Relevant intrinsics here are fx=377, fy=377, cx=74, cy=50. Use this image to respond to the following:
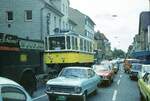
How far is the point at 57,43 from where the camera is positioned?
26531mm

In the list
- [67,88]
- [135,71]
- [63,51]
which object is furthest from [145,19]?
[67,88]

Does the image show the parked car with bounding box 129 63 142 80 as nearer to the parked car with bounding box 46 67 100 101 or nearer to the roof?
the parked car with bounding box 46 67 100 101

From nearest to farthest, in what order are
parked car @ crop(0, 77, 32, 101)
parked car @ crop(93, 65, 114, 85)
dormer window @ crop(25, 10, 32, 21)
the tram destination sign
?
parked car @ crop(0, 77, 32, 101) < the tram destination sign < parked car @ crop(93, 65, 114, 85) < dormer window @ crop(25, 10, 32, 21)

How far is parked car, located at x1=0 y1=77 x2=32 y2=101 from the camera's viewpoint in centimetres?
577

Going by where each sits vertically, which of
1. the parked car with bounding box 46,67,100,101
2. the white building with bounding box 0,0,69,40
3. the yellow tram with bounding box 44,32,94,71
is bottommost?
the parked car with bounding box 46,67,100,101

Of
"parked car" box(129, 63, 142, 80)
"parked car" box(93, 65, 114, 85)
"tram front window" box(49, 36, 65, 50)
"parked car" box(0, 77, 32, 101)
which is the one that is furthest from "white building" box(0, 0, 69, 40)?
Answer: "parked car" box(0, 77, 32, 101)

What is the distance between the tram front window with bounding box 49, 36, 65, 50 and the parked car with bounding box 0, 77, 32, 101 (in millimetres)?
19469

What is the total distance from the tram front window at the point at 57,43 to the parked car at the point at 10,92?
19469 mm

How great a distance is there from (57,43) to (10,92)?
2059 centimetres

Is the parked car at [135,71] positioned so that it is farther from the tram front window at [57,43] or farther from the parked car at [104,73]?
the tram front window at [57,43]

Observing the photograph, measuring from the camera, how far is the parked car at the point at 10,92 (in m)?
5.77

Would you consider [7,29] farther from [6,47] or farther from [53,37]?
[6,47]

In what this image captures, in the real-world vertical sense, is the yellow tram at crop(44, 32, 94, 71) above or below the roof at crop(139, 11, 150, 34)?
below

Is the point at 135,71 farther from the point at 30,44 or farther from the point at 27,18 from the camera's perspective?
the point at 30,44
